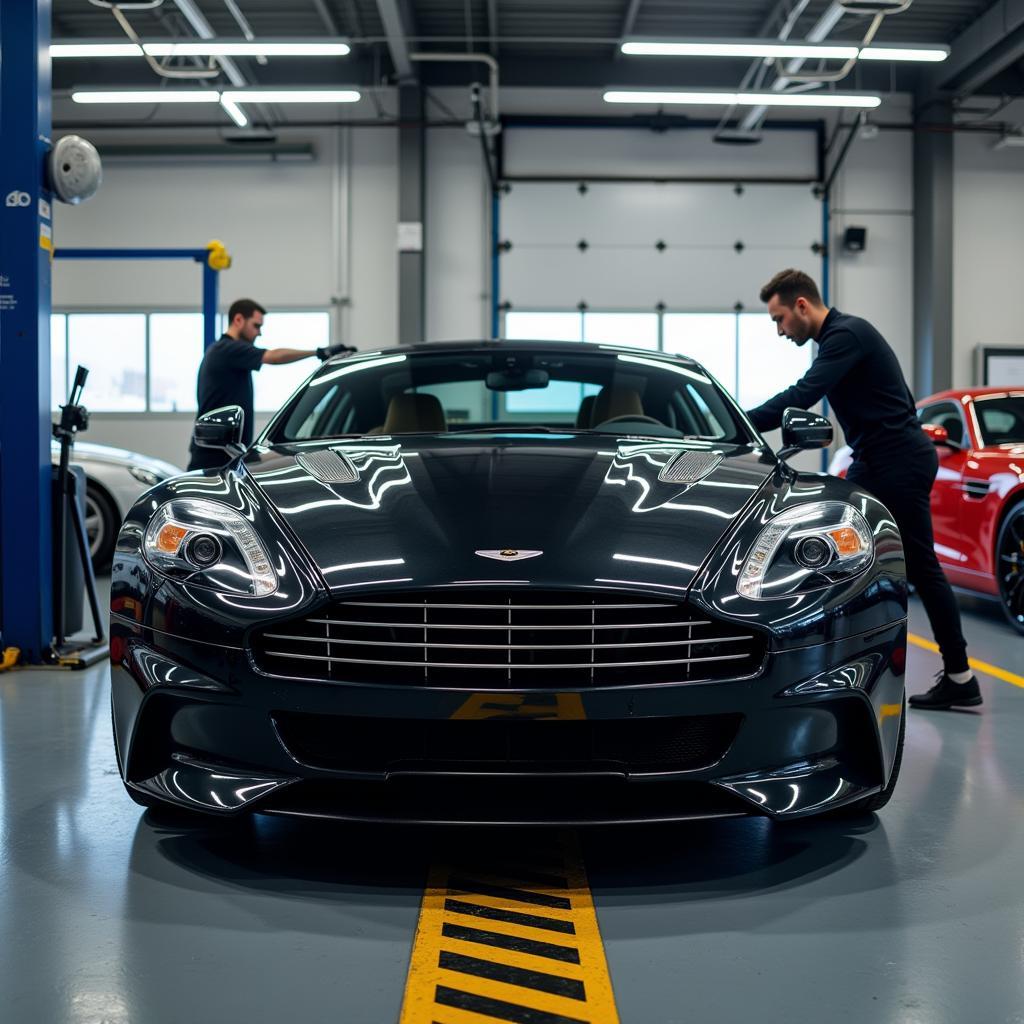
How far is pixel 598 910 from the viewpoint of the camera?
2.16 metres

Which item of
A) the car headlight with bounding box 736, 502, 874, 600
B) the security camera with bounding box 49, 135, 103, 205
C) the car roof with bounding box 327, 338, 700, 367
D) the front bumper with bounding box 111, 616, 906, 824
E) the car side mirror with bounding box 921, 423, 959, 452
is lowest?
the front bumper with bounding box 111, 616, 906, 824

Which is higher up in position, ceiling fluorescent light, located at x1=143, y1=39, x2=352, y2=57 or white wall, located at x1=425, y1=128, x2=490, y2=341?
ceiling fluorescent light, located at x1=143, y1=39, x2=352, y2=57

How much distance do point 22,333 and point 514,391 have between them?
2.44 meters

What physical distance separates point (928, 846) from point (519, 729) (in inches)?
42.8

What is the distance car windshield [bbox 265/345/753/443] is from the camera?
11.3 feet

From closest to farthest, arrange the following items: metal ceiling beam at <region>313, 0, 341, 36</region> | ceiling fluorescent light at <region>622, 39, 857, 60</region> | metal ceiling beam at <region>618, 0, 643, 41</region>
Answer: ceiling fluorescent light at <region>622, 39, 857, 60</region>
metal ceiling beam at <region>618, 0, 643, 41</region>
metal ceiling beam at <region>313, 0, 341, 36</region>

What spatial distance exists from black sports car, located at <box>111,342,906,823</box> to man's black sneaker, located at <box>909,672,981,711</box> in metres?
1.69

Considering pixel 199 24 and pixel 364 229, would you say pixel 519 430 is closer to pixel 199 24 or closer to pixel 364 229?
pixel 199 24

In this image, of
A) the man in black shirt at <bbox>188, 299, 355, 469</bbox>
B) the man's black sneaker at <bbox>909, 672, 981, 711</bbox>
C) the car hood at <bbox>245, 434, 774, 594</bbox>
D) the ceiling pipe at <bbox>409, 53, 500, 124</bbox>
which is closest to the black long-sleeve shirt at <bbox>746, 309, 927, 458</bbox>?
the man's black sneaker at <bbox>909, 672, 981, 711</bbox>

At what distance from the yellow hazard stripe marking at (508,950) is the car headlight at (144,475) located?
236 inches

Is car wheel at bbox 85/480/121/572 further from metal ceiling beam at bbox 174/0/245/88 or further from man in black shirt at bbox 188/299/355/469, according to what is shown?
metal ceiling beam at bbox 174/0/245/88

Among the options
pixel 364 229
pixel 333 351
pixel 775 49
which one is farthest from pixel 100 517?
pixel 364 229

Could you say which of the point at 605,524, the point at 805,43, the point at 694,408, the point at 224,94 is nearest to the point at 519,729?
the point at 605,524

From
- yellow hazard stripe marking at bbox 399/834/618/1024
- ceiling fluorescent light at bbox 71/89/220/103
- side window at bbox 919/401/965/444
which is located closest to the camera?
yellow hazard stripe marking at bbox 399/834/618/1024
